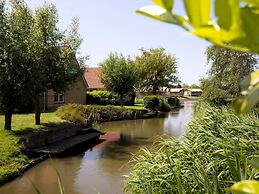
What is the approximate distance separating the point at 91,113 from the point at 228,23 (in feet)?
86.2

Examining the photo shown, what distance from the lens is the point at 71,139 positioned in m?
17.8

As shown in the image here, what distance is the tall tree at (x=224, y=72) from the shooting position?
22562 millimetres

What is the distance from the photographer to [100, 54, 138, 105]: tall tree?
109ft

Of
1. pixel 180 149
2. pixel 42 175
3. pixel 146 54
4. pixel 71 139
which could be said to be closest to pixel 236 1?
pixel 180 149

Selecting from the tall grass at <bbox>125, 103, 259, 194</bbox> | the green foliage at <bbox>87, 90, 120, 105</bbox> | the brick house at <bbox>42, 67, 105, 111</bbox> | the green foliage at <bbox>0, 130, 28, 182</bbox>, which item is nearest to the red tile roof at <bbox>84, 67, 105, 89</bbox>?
the brick house at <bbox>42, 67, 105, 111</bbox>

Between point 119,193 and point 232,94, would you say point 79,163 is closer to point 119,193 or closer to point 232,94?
point 119,193

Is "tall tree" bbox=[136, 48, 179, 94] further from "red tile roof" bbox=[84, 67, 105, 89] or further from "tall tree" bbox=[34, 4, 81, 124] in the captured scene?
"tall tree" bbox=[34, 4, 81, 124]

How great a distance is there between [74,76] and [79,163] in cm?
714

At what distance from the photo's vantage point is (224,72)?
926 inches

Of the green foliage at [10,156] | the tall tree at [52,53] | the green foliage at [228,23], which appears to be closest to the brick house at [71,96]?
the tall tree at [52,53]

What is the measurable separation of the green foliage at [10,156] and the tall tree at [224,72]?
13.5m

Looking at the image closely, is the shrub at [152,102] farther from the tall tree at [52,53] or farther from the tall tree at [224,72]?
the tall tree at [52,53]

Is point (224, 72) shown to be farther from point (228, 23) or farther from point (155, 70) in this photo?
point (155, 70)

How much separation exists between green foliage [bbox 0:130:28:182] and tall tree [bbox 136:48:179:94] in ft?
134
